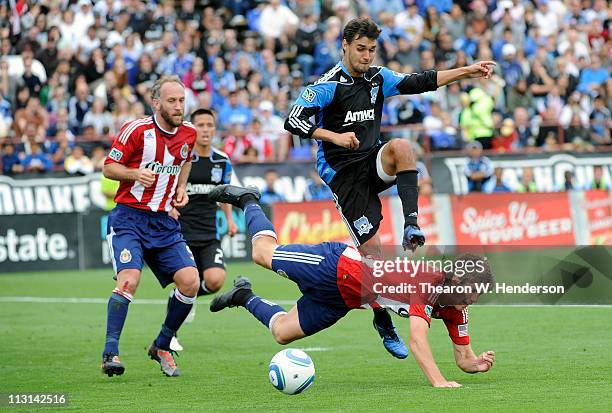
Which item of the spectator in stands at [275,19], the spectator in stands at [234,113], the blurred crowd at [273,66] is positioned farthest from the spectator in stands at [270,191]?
the spectator in stands at [275,19]

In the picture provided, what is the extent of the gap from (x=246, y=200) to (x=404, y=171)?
1.53m

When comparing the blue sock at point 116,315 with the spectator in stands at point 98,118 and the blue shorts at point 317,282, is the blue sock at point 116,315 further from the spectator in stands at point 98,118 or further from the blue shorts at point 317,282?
the spectator in stands at point 98,118

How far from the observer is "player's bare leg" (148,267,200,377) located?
11.0m

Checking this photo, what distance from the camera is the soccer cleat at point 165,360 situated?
425 inches

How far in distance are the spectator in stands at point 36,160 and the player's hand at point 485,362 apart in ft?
49.3

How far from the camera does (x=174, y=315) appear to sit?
11234 mm

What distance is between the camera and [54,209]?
22.9 meters

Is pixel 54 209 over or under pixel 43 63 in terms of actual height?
under

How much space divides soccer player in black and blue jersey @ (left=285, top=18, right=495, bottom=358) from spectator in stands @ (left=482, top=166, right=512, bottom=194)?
12.4m

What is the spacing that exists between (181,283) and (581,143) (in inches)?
597

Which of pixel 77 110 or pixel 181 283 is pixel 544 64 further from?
pixel 181 283

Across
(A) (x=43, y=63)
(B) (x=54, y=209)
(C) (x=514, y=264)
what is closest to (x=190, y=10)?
(A) (x=43, y=63)

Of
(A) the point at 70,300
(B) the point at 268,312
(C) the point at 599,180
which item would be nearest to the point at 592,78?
(C) the point at 599,180

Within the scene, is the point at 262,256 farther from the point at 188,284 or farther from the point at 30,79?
the point at 30,79
